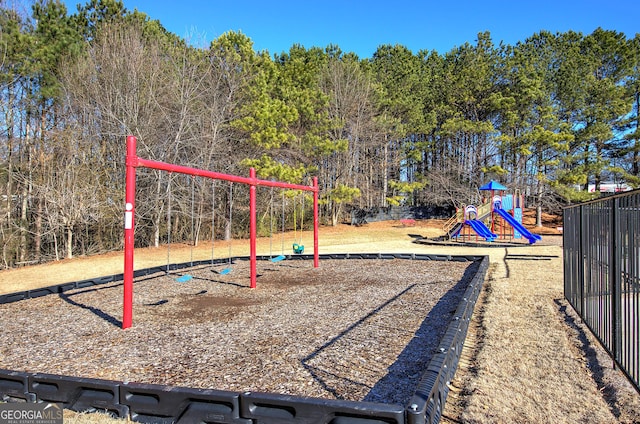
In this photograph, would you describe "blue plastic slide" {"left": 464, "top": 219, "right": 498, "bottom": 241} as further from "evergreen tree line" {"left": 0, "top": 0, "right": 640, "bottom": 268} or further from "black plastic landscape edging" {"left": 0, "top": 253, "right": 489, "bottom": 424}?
"black plastic landscape edging" {"left": 0, "top": 253, "right": 489, "bottom": 424}

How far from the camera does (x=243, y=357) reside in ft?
12.8

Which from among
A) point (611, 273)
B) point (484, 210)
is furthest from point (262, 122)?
point (611, 273)

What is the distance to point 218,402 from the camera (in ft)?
8.66

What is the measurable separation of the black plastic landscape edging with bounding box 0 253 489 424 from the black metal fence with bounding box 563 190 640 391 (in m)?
1.36

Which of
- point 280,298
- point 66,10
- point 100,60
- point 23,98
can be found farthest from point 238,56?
point 280,298

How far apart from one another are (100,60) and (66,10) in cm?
228

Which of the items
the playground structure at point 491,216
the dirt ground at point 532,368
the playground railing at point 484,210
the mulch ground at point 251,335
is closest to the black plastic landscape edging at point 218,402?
the dirt ground at point 532,368

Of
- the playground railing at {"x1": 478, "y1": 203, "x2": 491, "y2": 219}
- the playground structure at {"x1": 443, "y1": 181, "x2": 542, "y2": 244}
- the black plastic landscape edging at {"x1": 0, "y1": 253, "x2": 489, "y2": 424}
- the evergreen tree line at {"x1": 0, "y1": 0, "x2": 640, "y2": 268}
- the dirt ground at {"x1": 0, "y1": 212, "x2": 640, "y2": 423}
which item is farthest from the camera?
the playground railing at {"x1": 478, "y1": 203, "x2": 491, "y2": 219}

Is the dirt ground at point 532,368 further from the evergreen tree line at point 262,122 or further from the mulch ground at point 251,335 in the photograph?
the evergreen tree line at point 262,122

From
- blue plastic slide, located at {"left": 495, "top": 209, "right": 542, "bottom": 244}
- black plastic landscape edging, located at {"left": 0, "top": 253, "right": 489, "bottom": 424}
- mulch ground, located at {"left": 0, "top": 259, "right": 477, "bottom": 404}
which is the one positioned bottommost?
mulch ground, located at {"left": 0, "top": 259, "right": 477, "bottom": 404}

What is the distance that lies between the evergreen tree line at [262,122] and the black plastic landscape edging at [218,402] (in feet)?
19.5

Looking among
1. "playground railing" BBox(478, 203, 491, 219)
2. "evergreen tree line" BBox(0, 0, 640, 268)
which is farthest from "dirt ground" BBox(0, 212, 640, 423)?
"playground railing" BBox(478, 203, 491, 219)

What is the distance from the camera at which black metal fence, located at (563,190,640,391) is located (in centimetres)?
307

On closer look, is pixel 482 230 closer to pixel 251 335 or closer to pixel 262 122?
pixel 262 122
